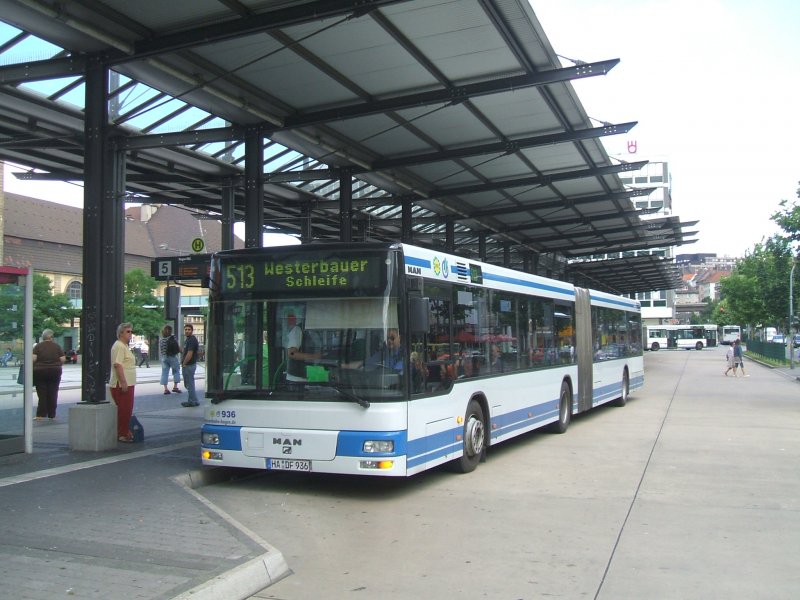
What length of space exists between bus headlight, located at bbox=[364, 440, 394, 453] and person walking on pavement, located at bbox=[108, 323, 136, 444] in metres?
4.17

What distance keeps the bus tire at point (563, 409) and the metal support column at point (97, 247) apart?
7983mm

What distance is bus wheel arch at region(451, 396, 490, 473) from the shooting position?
9852mm

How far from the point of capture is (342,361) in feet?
27.5

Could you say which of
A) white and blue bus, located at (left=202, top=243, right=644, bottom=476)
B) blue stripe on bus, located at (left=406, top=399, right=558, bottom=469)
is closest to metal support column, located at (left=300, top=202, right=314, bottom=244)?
blue stripe on bus, located at (left=406, top=399, right=558, bottom=469)

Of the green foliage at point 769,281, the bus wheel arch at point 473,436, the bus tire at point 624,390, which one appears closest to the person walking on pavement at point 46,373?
the bus wheel arch at point 473,436

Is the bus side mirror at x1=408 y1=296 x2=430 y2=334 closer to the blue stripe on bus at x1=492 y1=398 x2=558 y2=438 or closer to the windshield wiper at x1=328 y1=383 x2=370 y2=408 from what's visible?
the windshield wiper at x1=328 y1=383 x2=370 y2=408

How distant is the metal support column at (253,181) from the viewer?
14305mm

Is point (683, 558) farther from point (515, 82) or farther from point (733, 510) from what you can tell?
point (515, 82)

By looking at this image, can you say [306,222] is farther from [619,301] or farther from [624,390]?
[624,390]

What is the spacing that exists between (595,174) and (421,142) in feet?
16.9

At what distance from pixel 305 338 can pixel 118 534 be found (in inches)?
118

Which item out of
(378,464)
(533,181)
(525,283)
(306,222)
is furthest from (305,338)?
(306,222)

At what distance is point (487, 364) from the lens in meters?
10.6

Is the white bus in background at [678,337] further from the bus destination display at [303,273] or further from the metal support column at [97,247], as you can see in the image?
the bus destination display at [303,273]
